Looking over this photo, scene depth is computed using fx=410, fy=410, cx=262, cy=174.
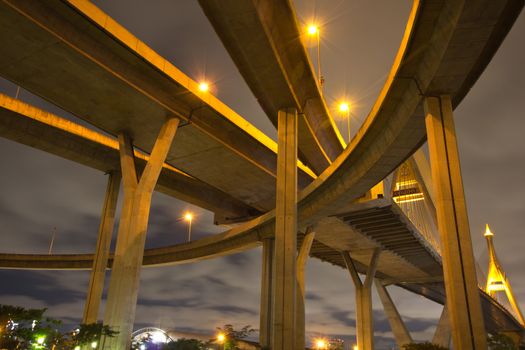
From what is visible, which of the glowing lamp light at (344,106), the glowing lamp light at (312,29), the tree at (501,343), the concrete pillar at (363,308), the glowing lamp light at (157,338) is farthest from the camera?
the concrete pillar at (363,308)

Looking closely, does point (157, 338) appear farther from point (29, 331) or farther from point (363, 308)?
point (363, 308)

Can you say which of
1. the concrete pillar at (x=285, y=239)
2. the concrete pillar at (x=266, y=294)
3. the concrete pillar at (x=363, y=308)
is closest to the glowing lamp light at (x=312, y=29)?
the concrete pillar at (x=285, y=239)

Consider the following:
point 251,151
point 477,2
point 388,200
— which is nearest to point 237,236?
point 251,151

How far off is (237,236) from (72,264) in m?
23.2

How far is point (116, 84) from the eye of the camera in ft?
63.6

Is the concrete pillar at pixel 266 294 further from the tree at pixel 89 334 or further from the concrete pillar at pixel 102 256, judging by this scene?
the tree at pixel 89 334

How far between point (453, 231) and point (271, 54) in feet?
32.5

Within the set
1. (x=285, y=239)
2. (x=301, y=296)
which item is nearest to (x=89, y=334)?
(x=285, y=239)

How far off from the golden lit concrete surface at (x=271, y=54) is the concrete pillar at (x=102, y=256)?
43.3 ft

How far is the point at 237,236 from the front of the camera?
1348 inches

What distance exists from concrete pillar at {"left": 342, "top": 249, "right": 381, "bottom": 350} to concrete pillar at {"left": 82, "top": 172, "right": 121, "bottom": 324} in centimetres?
2265

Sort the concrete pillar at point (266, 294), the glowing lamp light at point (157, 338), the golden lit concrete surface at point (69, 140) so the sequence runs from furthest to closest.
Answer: the concrete pillar at point (266, 294), the golden lit concrete surface at point (69, 140), the glowing lamp light at point (157, 338)

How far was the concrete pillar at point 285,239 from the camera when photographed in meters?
16.2

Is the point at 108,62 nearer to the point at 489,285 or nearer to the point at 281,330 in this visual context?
the point at 281,330
